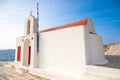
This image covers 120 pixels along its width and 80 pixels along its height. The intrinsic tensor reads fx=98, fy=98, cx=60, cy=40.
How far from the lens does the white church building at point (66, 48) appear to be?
8.13 m

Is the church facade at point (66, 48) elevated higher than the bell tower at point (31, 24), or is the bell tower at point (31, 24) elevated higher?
the bell tower at point (31, 24)

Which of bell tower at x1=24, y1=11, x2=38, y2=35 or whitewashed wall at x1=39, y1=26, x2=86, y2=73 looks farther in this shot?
bell tower at x1=24, y1=11, x2=38, y2=35

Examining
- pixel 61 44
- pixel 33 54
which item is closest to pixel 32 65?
pixel 33 54

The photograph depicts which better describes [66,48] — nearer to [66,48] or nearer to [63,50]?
[66,48]

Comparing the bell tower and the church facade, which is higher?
the bell tower

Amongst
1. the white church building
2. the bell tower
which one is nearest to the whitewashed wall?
the white church building

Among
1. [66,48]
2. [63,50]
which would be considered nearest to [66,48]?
[66,48]

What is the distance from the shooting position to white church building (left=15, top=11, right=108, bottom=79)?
8133 mm

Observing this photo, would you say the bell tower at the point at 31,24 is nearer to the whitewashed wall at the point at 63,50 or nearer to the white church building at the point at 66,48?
the white church building at the point at 66,48

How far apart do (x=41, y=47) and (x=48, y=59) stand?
5.97ft

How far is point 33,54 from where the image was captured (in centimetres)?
1170

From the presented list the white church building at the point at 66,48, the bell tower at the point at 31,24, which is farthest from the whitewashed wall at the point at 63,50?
the bell tower at the point at 31,24

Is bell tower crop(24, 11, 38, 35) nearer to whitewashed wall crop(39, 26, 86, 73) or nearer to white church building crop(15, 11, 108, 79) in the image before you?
white church building crop(15, 11, 108, 79)

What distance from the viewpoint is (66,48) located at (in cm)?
900
